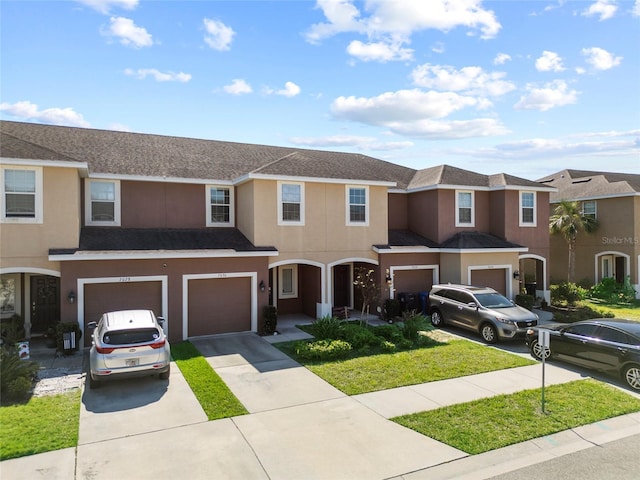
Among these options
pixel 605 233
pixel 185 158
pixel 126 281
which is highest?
pixel 185 158

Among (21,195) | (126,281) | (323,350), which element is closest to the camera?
(323,350)

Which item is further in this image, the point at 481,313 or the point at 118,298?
the point at 481,313

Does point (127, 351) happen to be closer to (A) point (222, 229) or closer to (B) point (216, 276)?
(B) point (216, 276)

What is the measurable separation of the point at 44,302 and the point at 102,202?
4.12 meters

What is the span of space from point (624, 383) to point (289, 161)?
527 inches

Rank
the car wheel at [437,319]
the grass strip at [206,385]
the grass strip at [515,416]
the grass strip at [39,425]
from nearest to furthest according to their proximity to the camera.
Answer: the grass strip at [39,425]
the grass strip at [515,416]
the grass strip at [206,385]
the car wheel at [437,319]

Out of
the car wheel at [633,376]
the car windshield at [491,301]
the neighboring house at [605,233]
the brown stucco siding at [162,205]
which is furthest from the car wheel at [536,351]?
the neighboring house at [605,233]

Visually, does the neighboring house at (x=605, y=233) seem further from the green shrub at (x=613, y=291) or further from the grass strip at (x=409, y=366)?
the grass strip at (x=409, y=366)

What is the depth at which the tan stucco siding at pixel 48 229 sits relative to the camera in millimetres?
13375

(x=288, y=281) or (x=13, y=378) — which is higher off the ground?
(x=288, y=281)

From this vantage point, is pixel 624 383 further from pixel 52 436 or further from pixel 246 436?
pixel 52 436

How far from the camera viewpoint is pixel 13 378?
31.7 ft

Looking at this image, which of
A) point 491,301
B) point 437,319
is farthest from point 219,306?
point 491,301

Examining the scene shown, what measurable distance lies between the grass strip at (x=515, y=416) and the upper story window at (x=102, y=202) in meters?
13.2
